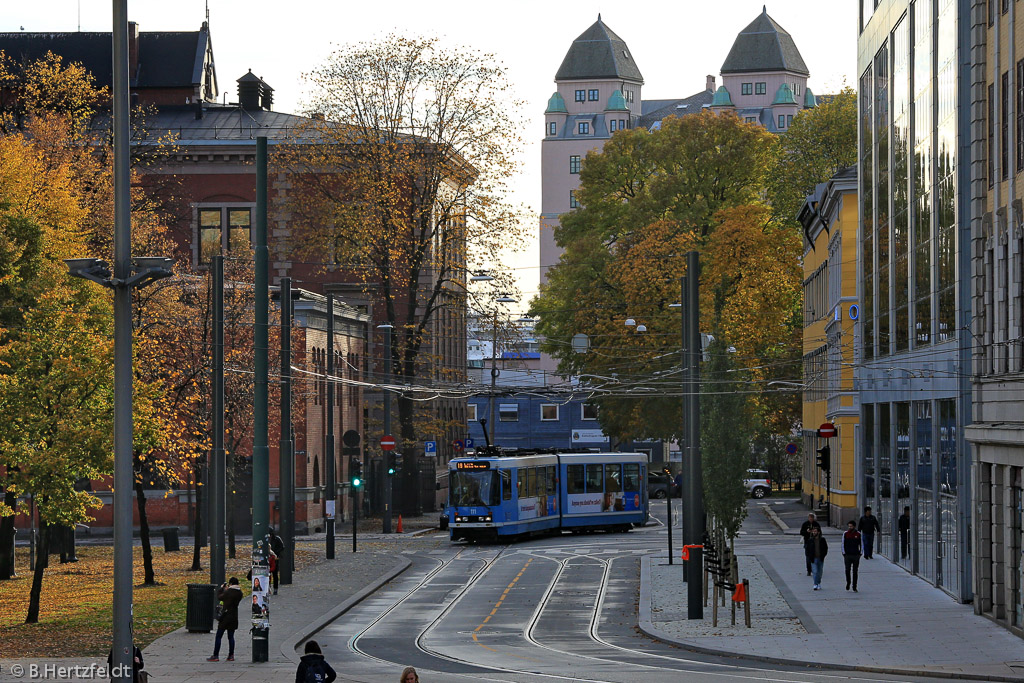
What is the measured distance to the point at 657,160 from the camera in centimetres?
7106

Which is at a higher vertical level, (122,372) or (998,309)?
(998,309)

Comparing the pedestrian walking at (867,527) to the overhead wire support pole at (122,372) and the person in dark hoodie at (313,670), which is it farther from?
the overhead wire support pole at (122,372)

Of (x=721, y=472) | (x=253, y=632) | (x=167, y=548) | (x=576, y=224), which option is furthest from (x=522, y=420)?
(x=253, y=632)

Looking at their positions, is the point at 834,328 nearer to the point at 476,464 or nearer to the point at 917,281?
the point at 476,464

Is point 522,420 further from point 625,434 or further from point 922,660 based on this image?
point 922,660

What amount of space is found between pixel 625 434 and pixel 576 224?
1195cm

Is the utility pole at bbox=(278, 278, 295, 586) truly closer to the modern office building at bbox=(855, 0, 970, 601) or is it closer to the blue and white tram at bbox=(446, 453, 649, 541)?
the blue and white tram at bbox=(446, 453, 649, 541)

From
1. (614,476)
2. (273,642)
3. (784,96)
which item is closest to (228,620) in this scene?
(273,642)

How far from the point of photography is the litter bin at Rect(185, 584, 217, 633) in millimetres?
26531

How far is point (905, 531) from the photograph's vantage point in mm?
37375

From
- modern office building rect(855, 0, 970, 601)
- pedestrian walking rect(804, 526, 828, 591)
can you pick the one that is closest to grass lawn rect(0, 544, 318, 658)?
pedestrian walking rect(804, 526, 828, 591)

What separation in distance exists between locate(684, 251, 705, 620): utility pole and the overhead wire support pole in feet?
47.9

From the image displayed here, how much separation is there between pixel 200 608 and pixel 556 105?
5571 inches

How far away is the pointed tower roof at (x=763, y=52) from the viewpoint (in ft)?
512
